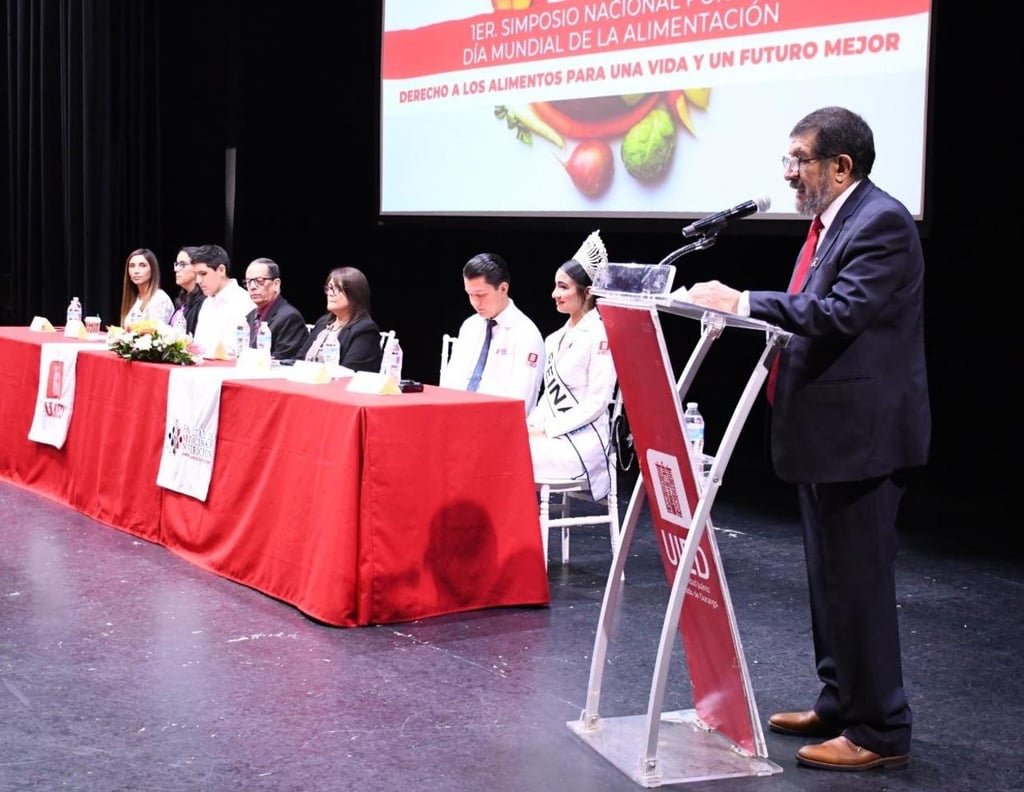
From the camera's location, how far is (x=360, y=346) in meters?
4.94

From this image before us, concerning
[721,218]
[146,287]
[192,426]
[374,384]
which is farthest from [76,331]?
[721,218]

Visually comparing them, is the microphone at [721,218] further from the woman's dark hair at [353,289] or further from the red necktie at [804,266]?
the woman's dark hair at [353,289]

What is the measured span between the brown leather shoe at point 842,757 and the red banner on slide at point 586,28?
301 centimetres

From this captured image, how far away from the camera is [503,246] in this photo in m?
7.34

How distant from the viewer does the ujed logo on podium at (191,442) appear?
4406 mm

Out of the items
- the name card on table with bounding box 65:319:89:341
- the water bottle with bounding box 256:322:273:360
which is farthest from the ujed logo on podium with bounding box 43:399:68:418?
the water bottle with bounding box 256:322:273:360

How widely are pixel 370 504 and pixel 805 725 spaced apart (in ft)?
4.45

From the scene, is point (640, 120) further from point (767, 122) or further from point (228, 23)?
point (228, 23)

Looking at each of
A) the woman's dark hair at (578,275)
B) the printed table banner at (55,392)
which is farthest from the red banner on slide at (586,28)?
the printed table banner at (55,392)

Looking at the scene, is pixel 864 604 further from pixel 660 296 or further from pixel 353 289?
pixel 353 289

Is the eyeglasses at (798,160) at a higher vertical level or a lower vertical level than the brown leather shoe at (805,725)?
higher

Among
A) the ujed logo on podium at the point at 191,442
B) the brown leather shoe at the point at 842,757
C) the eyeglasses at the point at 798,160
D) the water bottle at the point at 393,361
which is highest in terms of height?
the eyeglasses at the point at 798,160

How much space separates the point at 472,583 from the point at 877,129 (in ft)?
7.71

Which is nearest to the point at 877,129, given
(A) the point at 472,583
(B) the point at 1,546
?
(A) the point at 472,583
